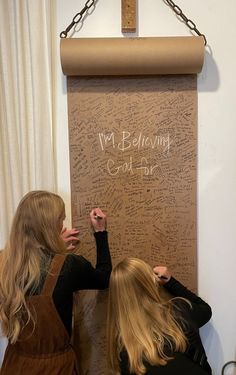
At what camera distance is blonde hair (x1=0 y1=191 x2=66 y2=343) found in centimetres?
130

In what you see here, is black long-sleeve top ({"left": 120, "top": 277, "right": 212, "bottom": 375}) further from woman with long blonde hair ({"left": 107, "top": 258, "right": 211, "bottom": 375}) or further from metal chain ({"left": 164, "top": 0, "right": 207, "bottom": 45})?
metal chain ({"left": 164, "top": 0, "right": 207, "bottom": 45})

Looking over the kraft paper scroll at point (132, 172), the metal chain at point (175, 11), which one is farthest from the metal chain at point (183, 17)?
the kraft paper scroll at point (132, 172)

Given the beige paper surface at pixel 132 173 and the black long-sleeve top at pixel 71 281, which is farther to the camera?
the beige paper surface at pixel 132 173

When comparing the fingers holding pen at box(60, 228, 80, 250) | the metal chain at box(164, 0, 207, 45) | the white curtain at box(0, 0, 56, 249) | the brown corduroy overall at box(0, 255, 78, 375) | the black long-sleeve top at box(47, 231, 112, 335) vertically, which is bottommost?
the brown corduroy overall at box(0, 255, 78, 375)

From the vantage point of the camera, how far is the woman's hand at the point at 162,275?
5.29ft

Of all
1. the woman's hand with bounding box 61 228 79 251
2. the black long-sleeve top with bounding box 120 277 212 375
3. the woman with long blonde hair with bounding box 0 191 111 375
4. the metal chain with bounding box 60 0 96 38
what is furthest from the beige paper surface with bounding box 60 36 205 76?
the black long-sleeve top with bounding box 120 277 212 375

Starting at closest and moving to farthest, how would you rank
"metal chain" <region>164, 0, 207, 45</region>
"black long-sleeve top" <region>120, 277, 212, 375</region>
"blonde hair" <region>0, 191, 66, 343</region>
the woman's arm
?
"black long-sleeve top" <region>120, 277, 212, 375</region> < "blonde hair" <region>0, 191, 66, 343</region> < the woman's arm < "metal chain" <region>164, 0, 207, 45</region>

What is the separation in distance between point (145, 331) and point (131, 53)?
104cm

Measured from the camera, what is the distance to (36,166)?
5.49 ft

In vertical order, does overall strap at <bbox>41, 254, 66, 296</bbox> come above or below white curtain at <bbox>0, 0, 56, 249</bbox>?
below

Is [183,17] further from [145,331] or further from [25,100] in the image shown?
[145,331]

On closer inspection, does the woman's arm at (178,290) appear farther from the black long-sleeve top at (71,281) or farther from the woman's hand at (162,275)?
the black long-sleeve top at (71,281)

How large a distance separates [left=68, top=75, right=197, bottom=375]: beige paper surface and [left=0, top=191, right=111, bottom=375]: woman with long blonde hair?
13.0 inches

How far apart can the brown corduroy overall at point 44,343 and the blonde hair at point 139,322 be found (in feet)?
0.57
